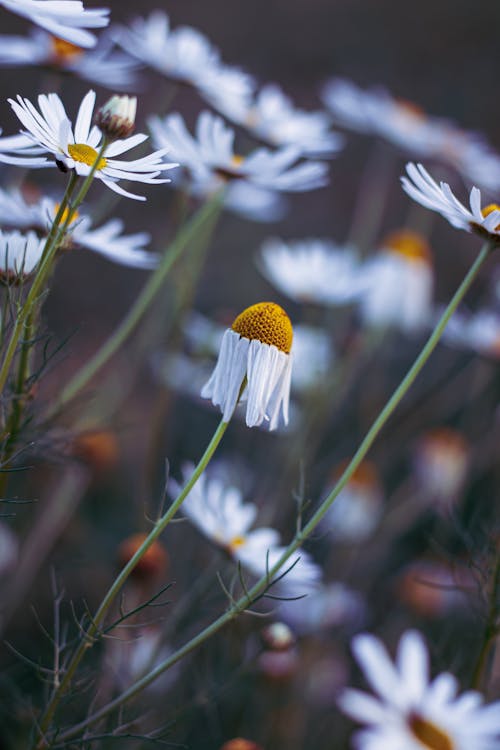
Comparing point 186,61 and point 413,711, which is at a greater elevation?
point 186,61

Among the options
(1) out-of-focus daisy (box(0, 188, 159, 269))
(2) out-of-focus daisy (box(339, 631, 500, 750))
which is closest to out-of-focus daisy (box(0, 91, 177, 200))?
(1) out-of-focus daisy (box(0, 188, 159, 269))

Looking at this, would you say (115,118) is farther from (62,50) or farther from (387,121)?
(387,121)

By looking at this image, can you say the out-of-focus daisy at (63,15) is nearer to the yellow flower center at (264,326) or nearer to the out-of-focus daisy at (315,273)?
the yellow flower center at (264,326)

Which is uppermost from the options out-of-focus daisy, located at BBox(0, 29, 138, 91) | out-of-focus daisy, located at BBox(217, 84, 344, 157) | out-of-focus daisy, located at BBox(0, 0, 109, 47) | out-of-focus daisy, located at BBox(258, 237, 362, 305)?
out-of-focus daisy, located at BBox(217, 84, 344, 157)

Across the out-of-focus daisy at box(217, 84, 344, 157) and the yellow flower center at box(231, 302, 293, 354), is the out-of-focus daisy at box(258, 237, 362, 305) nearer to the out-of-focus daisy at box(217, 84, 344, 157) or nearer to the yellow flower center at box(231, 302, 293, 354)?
the out-of-focus daisy at box(217, 84, 344, 157)

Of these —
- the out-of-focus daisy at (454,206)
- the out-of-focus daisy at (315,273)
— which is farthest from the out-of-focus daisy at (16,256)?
→ the out-of-focus daisy at (315,273)

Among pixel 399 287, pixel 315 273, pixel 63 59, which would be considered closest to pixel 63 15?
pixel 63 59
